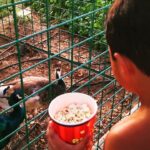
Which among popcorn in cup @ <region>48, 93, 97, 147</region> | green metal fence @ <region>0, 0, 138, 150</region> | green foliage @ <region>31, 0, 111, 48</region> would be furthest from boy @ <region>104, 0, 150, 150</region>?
green foliage @ <region>31, 0, 111, 48</region>

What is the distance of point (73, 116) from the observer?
133 centimetres

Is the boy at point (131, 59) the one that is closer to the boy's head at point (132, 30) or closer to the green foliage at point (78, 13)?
the boy's head at point (132, 30)

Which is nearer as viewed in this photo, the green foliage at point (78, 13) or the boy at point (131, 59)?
the boy at point (131, 59)

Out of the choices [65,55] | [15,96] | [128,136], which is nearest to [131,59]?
[128,136]

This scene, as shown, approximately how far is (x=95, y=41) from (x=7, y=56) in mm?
1060

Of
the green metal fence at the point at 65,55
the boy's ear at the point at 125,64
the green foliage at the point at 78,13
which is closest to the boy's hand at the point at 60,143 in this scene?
the boy's ear at the point at 125,64

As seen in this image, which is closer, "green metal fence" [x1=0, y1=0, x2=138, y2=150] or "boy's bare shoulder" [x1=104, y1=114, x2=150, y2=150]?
"boy's bare shoulder" [x1=104, y1=114, x2=150, y2=150]

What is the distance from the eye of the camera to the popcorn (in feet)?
4.33

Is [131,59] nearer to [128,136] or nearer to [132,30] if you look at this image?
[132,30]

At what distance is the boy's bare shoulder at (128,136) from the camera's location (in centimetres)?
98

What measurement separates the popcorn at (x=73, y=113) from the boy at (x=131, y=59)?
299 mm

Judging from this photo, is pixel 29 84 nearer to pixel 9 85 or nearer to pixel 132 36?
pixel 9 85

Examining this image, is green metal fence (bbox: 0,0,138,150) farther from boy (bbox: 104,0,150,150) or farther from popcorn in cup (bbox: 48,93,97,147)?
boy (bbox: 104,0,150,150)

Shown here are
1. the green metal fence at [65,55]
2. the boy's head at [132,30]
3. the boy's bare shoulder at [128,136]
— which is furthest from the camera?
the green metal fence at [65,55]
